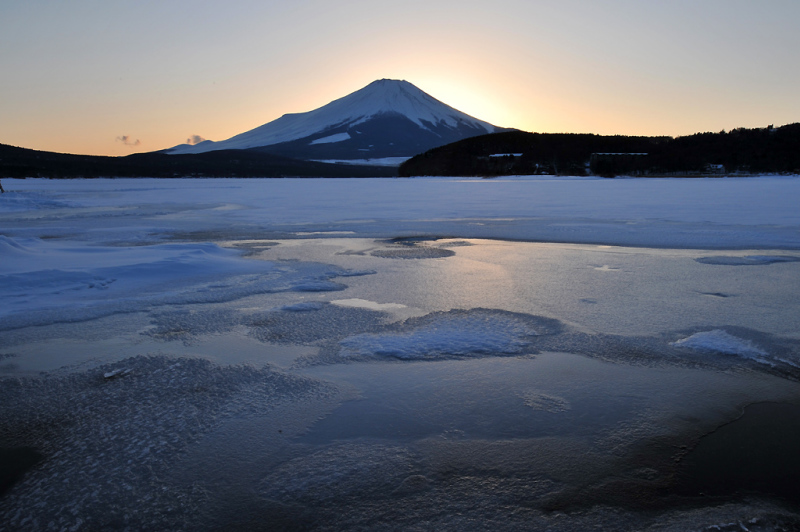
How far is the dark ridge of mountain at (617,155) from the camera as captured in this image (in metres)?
50.7

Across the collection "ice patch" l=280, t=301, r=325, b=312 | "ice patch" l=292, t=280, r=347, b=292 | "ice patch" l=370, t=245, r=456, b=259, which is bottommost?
"ice patch" l=280, t=301, r=325, b=312

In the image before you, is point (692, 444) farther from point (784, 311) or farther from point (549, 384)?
point (784, 311)

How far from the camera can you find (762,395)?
3111 mm

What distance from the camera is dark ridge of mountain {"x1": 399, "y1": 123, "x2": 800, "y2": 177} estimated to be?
50.7 meters

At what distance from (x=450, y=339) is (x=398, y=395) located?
3.46 feet

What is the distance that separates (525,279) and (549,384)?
3.06m

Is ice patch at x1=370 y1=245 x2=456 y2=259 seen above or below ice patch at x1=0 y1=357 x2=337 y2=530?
above

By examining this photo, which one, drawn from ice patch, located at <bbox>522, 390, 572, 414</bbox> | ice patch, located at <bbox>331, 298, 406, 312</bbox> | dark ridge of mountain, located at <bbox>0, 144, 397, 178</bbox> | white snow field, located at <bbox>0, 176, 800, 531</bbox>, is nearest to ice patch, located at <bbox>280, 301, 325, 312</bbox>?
white snow field, located at <bbox>0, 176, 800, 531</bbox>

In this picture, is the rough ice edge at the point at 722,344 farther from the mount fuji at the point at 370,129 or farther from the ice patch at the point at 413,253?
the mount fuji at the point at 370,129

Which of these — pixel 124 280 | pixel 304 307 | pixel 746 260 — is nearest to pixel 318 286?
pixel 304 307

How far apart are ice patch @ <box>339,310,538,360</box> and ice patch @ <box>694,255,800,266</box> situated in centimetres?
428

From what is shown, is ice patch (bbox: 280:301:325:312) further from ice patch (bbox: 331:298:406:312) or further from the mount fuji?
the mount fuji

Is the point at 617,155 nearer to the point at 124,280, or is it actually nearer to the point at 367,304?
the point at 367,304

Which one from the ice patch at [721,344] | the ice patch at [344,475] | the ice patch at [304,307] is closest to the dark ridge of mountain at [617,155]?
the ice patch at [721,344]
